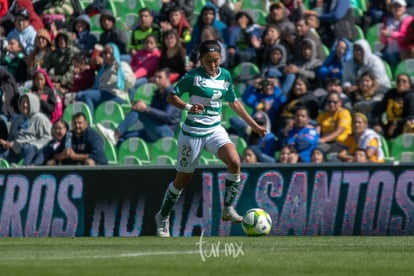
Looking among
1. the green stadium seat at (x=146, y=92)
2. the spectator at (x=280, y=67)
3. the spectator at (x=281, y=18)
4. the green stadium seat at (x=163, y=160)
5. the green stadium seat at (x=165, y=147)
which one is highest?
the spectator at (x=281, y=18)

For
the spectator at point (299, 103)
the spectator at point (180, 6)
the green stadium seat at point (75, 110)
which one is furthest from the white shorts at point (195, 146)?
the spectator at point (180, 6)

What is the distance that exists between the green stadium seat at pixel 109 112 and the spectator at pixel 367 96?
4.18 m

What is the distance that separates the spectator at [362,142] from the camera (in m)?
16.4

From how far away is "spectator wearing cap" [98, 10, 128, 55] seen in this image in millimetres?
21328

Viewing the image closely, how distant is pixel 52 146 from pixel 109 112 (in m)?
1.68

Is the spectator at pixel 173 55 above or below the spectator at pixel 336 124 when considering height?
above

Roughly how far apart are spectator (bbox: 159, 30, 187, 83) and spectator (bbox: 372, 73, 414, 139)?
12.9 ft

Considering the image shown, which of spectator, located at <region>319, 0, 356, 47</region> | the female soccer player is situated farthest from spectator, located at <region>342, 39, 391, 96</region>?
the female soccer player

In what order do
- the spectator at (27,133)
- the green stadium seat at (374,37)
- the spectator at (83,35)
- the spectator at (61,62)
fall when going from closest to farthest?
1. the spectator at (27,133)
2. the green stadium seat at (374,37)
3. the spectator at (61,62)
4. the spectator at (83,35)

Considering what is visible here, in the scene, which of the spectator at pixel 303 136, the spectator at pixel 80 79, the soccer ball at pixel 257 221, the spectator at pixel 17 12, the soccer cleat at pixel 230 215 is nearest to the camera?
the soccer ball at pixel 257 221

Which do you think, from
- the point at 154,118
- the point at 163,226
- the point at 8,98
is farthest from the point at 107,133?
the point at 163,226

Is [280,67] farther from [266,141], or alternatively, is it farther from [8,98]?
[8,98]

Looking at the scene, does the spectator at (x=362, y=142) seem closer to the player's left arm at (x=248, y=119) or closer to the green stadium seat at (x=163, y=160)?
the green stadium seat at (x=163, y=160)

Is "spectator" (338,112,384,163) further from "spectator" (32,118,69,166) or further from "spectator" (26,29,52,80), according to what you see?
"spectator" (26,29,52,80)
